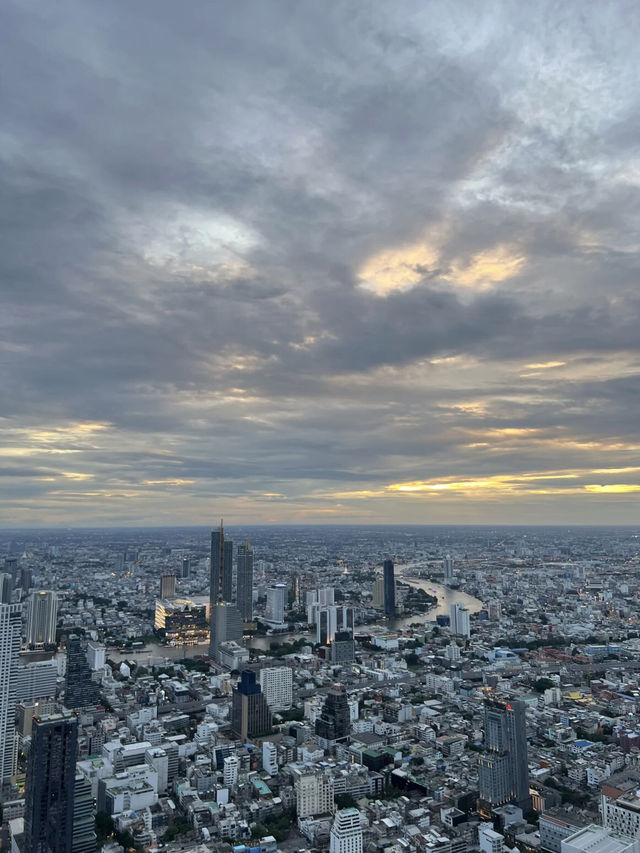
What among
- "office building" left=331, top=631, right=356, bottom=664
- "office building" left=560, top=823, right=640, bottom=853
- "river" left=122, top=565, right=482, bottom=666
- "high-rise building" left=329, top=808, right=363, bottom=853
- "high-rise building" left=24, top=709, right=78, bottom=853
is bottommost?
"river" left=122, top=565, right=482, bottom=666

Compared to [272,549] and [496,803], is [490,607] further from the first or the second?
[272,549]

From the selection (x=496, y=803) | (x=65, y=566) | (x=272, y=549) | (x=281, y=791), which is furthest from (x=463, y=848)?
(x=272, y=549)

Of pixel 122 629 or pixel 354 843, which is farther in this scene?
pixel 122 629

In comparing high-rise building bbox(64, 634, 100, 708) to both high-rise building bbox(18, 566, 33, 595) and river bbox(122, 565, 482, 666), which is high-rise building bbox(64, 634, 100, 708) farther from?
high-rise building bbox(18, 566, 33, 595)

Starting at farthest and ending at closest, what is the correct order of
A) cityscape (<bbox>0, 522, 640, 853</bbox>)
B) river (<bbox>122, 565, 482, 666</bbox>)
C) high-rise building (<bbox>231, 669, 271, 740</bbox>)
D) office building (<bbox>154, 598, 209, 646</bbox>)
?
office building (<bbox>154, 598, 209, 646</bbox>) → river (<bbox>122, 565, 482, 666</bbox>) → high-rise building (<bbox>231, 669, 271, 740</bbox>) → cityscape (<bbox>0, 522, 640, 853</bbox>)

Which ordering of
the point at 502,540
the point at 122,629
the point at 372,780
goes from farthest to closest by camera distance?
the point at 502,540, the point at 122,629, the point at 372,780

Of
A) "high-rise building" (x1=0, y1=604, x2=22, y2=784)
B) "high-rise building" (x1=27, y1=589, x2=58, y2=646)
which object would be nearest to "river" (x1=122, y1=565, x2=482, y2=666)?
"high-rise building" (x1=27, y1=589, x2=58, y2=646)
